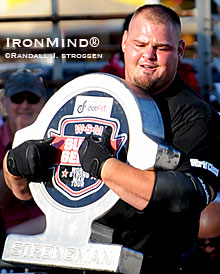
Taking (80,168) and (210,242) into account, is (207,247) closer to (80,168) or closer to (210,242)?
(210,242)

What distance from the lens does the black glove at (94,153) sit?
2643mm

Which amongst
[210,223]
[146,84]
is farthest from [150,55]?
[210,223]

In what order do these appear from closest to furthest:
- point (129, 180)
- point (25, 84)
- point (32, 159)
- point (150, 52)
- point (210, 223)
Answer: point (129, 180)
point (32, 159)
point (150, 52)
point (210, 223)
point (25, 84)

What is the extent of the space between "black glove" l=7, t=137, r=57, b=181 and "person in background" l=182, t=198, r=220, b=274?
1.55m

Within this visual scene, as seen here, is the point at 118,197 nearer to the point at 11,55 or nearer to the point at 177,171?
the point at 177,171

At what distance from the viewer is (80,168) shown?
279cm

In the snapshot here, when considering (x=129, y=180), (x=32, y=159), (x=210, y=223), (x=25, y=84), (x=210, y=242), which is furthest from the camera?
(x=25, y=84)

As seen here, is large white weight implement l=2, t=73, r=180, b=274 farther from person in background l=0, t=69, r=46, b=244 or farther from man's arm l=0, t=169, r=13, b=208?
person in background l=0, t=69, r=46, b=244

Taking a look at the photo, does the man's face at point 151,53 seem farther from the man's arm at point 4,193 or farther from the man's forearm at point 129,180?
the man's arm at point 4,193

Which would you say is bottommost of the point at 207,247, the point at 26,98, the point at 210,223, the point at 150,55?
the point at 207,247

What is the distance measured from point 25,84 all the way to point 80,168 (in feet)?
6.50

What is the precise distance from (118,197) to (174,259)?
0.46 metres

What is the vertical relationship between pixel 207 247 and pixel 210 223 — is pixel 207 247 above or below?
below

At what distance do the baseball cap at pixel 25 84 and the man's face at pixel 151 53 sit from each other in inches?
69.9
